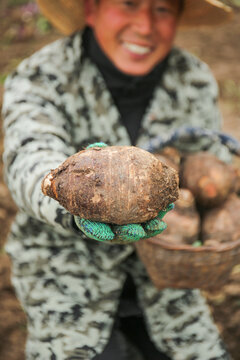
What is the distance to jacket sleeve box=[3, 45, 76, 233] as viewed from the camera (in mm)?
1275

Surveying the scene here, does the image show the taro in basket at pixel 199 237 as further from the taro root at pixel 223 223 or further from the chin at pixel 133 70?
the chin at pixel 133 70

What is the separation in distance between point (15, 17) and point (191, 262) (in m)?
5.12

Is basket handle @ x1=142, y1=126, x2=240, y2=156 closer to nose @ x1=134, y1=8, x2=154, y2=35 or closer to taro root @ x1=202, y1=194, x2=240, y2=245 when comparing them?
taro root @ x1=202, y1=194, x2=240, y2=245

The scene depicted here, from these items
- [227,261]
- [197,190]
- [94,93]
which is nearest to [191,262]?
[227,261]

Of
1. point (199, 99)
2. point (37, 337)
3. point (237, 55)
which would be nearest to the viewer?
point (37, 337)

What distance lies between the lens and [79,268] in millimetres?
1634

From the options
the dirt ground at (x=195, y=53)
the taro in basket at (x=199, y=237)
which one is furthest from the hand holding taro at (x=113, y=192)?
the dirt ground at (x=195, y=53)

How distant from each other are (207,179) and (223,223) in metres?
0.19

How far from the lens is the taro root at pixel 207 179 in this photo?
5.25ft

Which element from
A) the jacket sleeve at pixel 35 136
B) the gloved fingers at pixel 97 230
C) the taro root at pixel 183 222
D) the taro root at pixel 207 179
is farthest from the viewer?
the taro root at pixel 207 179

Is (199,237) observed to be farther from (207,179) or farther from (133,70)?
(133,70)

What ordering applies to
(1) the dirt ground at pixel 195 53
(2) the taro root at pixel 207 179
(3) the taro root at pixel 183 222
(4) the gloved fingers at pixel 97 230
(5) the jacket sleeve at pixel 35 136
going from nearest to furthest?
(4) the gloved fingers at pixel 97 230, (5) the jacket sleeve at pixel 35 136, (3) the taro root at pixel 183 222, (2) the taro root at pixel 207 179, (1) the dirt ground at pixel 195 53

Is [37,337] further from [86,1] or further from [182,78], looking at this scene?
[86,1]

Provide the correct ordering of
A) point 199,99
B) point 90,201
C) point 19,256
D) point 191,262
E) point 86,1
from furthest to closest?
1. point 199,99
2. point 86,1
3. point 19,256
4. point 191,262
5. point 90,201
